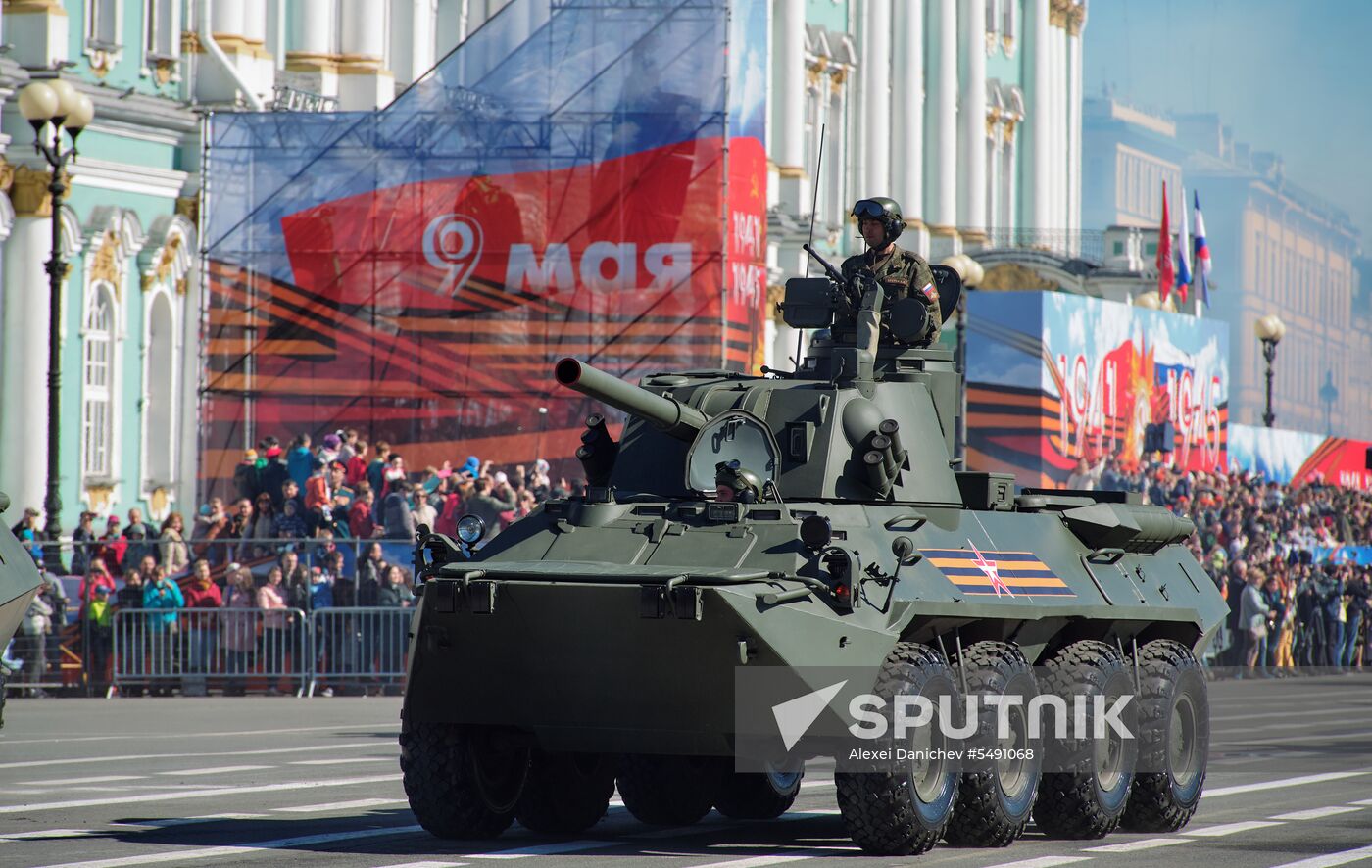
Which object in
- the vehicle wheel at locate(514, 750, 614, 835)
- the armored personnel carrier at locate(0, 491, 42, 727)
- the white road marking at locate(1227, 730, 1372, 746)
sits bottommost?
the white road marking at locate(1227, 730, 1372, 746)

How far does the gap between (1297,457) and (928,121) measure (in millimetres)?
17829

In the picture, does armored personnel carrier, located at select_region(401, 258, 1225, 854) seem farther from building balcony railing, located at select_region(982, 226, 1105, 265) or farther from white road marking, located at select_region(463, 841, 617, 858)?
building balcony railing, located at select_region(982, 226, 1105, 265)

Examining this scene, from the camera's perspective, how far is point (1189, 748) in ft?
51.5

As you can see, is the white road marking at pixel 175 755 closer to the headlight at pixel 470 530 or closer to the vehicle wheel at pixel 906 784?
the headlight at pixel 470 530

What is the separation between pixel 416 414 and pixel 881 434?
22.5 m

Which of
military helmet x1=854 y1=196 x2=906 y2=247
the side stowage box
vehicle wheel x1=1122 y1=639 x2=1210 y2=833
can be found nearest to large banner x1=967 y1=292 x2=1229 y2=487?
vehicle wheel x1=1122 y1=639 x2=1210 y2=833

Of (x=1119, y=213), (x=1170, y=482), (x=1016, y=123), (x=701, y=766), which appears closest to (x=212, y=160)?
(x=1170, y=482)

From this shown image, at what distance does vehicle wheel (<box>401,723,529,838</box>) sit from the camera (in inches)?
537

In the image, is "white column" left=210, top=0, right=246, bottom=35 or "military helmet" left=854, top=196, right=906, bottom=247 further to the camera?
"white column" left=210, top=0, right=246, bottom=35

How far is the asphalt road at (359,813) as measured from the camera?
13.2 m

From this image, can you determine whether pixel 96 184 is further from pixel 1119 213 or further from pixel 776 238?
pixel 1119 213

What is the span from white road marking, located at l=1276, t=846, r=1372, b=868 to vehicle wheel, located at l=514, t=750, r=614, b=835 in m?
3.64

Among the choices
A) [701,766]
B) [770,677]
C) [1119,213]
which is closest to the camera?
[770,677]

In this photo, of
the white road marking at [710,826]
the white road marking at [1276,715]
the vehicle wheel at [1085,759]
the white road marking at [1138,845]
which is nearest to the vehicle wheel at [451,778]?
the white road marking at [710,826]
